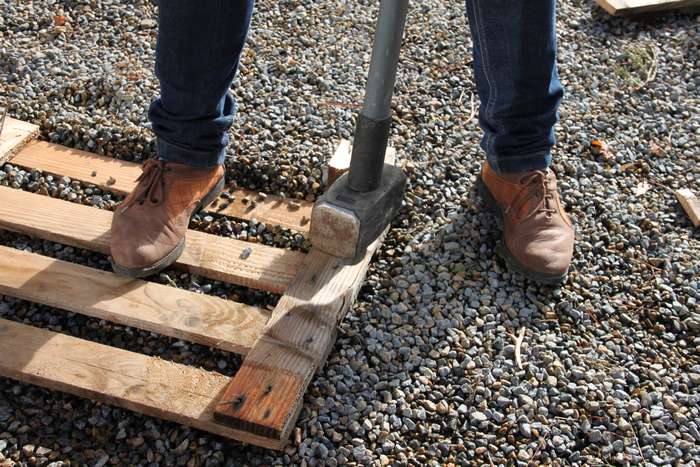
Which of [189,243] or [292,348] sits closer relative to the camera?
[292,348]

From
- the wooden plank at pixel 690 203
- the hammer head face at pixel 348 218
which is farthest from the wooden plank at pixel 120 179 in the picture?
the wooden plank at pixel 690 203

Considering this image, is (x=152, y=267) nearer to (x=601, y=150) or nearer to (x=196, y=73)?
(x=196, y=73)

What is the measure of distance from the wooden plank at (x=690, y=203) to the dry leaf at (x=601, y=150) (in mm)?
323

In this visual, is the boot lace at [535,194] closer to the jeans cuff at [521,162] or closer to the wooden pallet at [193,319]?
the jeans cuff at [521,162]

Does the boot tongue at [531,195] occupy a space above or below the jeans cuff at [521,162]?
below

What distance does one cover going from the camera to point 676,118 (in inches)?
143

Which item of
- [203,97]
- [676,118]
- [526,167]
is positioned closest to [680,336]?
[526,167]

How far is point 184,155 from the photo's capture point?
105 inches

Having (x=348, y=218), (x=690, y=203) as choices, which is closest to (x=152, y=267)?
(x=348, y=218)

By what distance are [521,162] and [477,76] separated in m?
0.36

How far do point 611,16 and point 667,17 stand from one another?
1.08ft

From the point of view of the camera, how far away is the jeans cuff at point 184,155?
2664 mm

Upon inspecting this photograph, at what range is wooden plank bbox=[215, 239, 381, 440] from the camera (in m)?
2.13

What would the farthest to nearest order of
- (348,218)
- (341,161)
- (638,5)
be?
(638,5) < (341,161) < (348,218)
